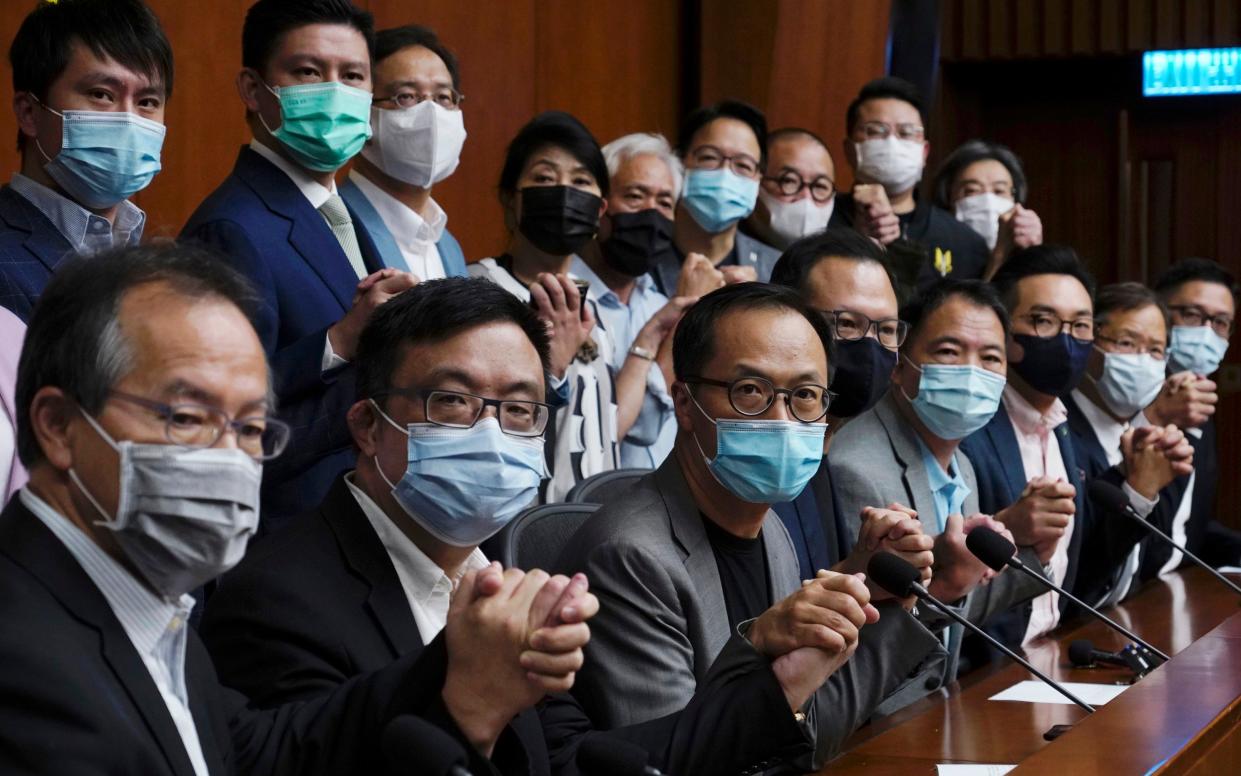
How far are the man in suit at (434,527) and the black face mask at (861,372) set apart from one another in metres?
1.17

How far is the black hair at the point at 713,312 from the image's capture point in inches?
106

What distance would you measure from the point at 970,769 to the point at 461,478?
0.87m

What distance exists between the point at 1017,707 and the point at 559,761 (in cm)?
112

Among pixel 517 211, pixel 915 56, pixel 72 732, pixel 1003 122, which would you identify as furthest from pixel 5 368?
pixel 1003 122

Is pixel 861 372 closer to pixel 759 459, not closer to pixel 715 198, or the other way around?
pixel 759 459

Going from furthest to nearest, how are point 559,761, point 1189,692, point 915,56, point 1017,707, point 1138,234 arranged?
point 1138,234 < point 915,56 < point 1017,707 < point 1189,692 < point 559,761

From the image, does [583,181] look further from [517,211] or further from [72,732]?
[72,732]

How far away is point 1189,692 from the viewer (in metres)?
2.37

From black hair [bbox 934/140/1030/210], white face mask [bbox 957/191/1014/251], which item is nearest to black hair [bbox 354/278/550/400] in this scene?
white face mask [bbox 957/191/1014/251]

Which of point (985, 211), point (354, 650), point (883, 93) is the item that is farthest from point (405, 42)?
point (985, 211)

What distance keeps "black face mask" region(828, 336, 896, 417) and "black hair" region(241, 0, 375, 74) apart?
119 cm

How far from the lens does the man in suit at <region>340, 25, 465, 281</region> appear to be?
3.36 meters

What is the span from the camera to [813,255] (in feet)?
11.4

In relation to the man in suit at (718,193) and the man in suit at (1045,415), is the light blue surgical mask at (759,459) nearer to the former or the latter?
the man in suit at (1045,415)
